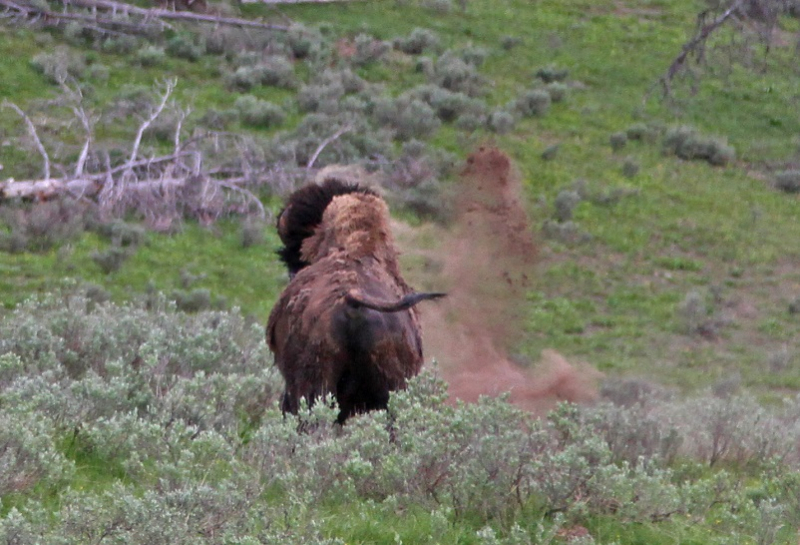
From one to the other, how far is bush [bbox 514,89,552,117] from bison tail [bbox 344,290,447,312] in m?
19.5

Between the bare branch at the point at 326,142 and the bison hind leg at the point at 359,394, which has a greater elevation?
the bison hind leg at the point at 359,394

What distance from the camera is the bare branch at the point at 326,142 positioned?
2025 cm

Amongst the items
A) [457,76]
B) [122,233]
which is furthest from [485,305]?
[457,76]

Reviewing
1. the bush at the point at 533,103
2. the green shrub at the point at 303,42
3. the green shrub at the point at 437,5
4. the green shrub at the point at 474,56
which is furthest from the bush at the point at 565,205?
the green shrub at the point at 437,5

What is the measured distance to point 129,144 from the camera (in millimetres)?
20516

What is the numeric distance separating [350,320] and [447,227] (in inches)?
342

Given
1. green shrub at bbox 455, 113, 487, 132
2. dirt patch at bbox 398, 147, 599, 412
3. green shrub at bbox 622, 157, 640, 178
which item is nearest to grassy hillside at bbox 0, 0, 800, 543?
green shrub at bbox 455, 113, 487, 132

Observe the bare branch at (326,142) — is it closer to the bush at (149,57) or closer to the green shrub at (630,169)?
the bush at (149,57)

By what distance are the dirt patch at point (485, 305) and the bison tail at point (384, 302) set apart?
3.85ft

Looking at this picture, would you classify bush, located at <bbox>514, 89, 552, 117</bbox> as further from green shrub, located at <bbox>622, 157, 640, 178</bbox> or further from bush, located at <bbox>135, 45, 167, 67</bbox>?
bush, located at <bbox>135, 45, 167, 67</bbox>

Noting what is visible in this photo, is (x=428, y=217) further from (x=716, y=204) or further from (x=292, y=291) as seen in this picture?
(x=292, y=291)

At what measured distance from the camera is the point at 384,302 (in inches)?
276

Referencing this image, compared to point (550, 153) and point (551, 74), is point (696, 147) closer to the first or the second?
point (550, 153)

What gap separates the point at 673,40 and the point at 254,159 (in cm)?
1524
